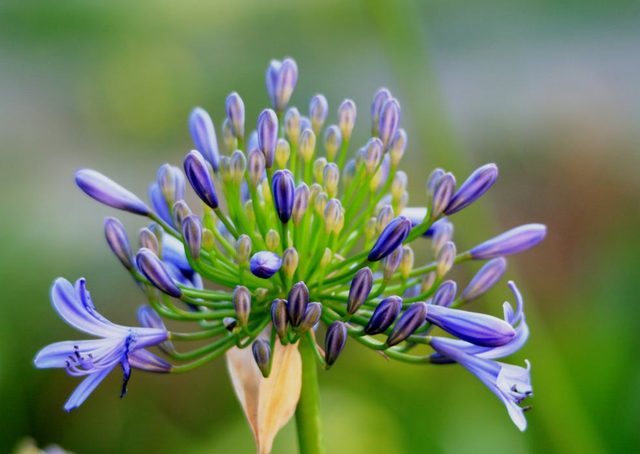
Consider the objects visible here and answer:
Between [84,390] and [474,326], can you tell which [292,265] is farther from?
[84,390]

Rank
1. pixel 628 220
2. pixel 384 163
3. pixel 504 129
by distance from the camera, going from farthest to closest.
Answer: pixel 504 129, pixel 628 220, pixel 384 163

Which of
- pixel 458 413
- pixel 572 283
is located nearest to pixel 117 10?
pixel 572 283

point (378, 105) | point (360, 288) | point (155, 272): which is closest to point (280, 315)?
point (360, 288)

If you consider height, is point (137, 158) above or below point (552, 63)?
above

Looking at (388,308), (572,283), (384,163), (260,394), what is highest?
(384,163)

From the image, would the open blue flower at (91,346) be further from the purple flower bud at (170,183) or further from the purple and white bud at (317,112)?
the purple and white bud at (317,112)

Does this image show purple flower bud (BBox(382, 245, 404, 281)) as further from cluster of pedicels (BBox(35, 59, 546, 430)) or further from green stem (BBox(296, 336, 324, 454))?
green stem (BBox(296, 336, 324, 454))

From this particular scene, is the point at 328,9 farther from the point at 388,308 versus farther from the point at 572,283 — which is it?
the point at 388,308
